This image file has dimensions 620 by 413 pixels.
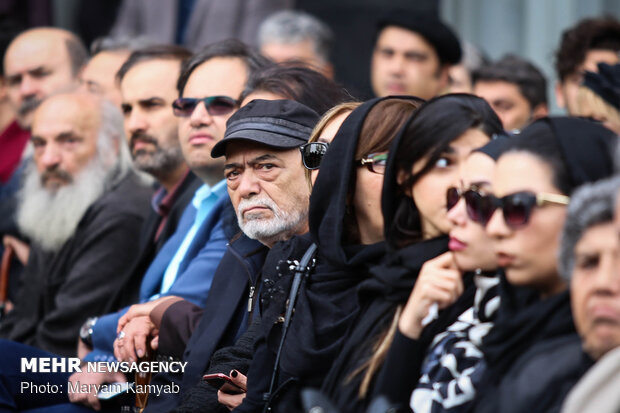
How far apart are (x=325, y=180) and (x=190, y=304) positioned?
150 centimetres

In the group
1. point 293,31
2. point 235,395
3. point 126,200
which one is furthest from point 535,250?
point 293,31

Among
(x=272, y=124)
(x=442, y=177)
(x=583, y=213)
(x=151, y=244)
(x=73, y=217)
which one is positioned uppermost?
(x=583, y=213)

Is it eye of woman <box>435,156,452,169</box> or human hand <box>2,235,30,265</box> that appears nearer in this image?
eye of woman <box>435,156,452,169</box>

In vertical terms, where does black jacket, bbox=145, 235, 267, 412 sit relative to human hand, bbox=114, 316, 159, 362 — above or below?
above

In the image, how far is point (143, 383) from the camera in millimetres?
4922

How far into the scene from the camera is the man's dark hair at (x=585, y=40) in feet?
20.6

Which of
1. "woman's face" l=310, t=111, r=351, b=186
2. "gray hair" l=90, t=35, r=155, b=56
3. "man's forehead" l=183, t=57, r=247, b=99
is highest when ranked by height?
"woman's face" l=310, t=111, r=351, b=186

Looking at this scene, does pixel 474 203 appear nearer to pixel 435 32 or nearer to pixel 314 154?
pixel 314 154

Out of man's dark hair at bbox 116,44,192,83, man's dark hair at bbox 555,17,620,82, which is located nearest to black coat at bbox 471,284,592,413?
man's dark hair at bbox 555,17,620,82

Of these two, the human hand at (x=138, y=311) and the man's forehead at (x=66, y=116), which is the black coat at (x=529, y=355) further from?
the man's forehead at (x=66, y=116)

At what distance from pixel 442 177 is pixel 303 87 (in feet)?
5.37

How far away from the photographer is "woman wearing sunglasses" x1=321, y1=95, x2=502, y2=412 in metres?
3.27

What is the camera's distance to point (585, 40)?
6352 millimetres

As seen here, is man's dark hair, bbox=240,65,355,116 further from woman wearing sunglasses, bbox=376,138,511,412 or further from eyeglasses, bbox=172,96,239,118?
woman wearing sunglasses, bbox=376,138,511,412
